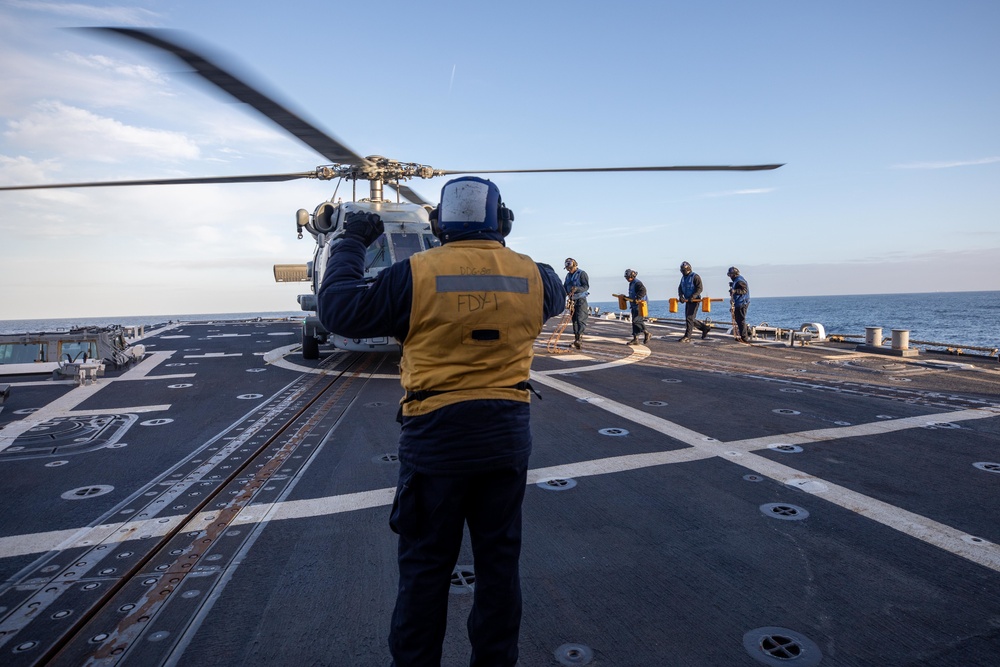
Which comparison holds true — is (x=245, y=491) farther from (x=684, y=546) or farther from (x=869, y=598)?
(x=869, y=598)

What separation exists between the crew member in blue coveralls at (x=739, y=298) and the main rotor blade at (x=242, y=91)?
12.7 m

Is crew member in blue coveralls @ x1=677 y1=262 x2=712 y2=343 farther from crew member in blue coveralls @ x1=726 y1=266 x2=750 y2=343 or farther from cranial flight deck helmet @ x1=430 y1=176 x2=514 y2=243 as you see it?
cranial flight deck helmet @ x1=430 y1=176 x2=514 y2=243

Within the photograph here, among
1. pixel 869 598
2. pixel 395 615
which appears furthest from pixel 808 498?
pixel 395 615

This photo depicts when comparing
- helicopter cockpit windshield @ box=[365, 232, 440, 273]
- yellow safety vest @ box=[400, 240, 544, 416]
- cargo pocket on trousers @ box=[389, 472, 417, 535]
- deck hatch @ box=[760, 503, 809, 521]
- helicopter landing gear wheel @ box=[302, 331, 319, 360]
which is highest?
helicopter cockpit windshield @ box=[365, 232, 440, 273]

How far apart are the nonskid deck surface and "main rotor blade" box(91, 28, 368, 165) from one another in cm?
312

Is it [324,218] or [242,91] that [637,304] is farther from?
[242,91]

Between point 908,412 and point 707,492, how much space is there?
14.4 feet

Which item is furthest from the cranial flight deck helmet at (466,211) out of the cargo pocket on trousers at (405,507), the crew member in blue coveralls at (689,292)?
the crew member in blue coveralls at (689,292)

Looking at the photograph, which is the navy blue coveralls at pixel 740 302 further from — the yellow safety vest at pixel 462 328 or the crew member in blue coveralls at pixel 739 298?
the yellow safety vest at pixel 462 328

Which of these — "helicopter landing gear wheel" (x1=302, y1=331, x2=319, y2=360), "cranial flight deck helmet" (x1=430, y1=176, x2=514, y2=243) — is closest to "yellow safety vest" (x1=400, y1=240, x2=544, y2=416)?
"cranial flight deck helmet" (x1=430, y1=176, x2=514, y2=243)

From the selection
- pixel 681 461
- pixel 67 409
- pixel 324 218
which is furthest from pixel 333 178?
pixel 681 461

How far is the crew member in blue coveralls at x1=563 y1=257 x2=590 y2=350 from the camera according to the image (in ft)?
45.8

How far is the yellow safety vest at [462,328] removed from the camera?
210 cm

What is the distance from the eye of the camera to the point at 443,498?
205 cm
